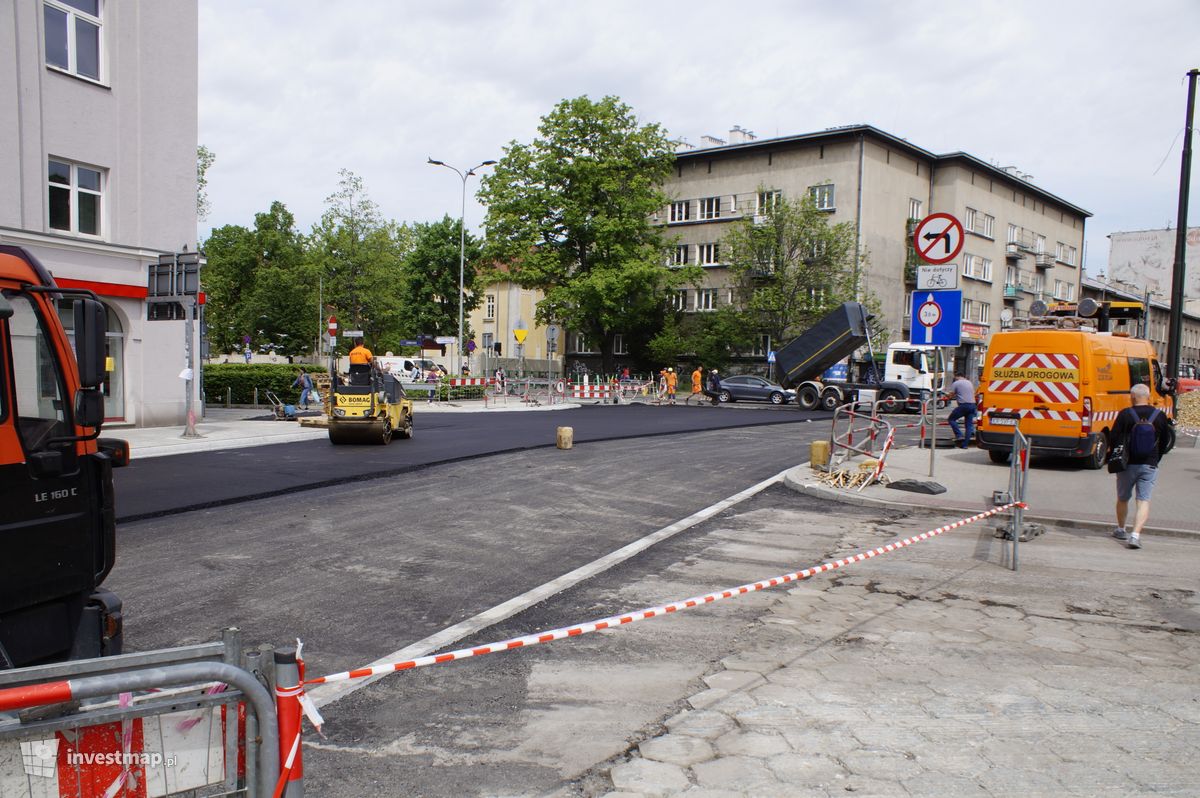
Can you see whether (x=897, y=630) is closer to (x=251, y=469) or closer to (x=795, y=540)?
(x=795, y=540)

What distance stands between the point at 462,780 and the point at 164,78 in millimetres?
21802

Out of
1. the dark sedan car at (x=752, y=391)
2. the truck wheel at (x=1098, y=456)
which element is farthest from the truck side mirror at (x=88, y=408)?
the dark sedan car at (x=752, y=391)

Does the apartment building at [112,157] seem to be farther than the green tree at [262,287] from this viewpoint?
No

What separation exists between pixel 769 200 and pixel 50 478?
1799 inches

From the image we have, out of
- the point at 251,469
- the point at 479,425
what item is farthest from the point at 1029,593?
the point at 479,425

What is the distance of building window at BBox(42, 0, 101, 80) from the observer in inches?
719

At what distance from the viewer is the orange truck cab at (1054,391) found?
14141 millimetres

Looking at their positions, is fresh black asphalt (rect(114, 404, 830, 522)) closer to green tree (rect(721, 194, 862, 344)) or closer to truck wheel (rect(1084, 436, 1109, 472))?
truck wheel (rect(1084, 436, 1109, 472))

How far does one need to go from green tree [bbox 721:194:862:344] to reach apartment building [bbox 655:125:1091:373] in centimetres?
136

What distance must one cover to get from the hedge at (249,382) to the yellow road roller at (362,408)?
12708mm

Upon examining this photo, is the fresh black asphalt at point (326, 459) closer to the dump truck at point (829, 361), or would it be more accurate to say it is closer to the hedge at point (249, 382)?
the hedge at point (249, 382)

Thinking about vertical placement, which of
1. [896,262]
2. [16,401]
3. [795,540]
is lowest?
[795,540]

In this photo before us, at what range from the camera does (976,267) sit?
176 ft

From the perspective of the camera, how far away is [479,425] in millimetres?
22969
